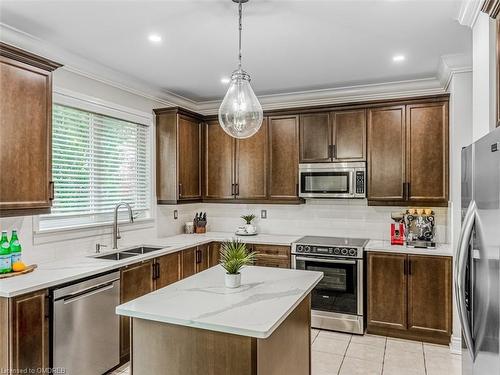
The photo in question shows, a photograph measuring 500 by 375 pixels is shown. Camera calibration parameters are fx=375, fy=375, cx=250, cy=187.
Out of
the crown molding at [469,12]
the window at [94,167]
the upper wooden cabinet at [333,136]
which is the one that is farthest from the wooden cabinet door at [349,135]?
the window at [94,167]

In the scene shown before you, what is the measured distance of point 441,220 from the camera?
161 inches

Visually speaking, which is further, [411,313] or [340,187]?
[340,187]

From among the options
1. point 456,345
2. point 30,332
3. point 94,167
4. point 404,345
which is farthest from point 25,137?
point 456,345

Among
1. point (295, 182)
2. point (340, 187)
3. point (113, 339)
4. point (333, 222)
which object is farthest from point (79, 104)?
point (333, 222)

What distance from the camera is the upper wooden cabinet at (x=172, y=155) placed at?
4.41 meters

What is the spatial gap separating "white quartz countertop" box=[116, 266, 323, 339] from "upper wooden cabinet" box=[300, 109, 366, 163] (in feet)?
6.57

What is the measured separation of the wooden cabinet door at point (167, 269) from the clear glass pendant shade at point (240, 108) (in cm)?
179

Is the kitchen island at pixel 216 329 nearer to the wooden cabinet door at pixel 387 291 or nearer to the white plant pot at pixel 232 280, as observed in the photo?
the white plant pot at pixel 232 280

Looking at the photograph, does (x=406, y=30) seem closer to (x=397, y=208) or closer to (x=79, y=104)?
(x=397, y=208)

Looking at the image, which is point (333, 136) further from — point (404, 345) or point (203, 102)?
point (404, 345)

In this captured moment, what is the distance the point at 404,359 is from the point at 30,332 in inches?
119

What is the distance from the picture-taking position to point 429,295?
12.0ft

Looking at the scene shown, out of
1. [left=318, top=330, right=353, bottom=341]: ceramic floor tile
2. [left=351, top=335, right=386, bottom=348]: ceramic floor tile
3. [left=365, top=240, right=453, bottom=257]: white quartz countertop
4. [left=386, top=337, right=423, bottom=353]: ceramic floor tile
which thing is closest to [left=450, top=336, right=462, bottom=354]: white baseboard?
[left=386, top=337, right=423, bottom=353]: ceramic floor tile

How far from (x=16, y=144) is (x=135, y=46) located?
123 cm
